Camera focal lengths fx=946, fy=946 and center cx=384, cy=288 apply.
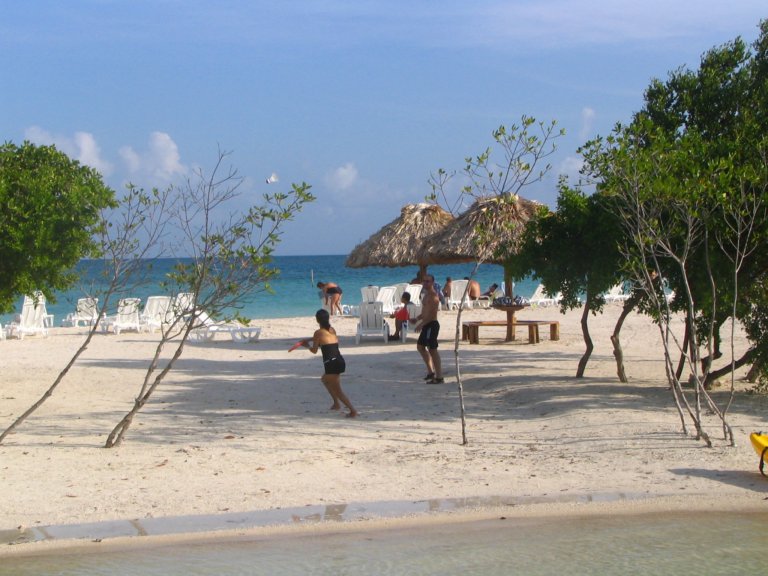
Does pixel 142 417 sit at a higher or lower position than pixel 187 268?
lower

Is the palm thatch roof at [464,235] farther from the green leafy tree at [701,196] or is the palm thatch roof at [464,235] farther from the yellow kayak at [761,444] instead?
the yellow kayak at [761,444]

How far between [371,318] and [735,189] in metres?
11.1

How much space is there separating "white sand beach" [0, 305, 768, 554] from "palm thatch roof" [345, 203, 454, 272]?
7.33 metres

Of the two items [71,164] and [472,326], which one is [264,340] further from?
[71,164]

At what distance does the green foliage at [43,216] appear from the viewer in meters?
10.5

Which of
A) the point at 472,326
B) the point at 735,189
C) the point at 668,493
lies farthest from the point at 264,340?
the point at 668,493

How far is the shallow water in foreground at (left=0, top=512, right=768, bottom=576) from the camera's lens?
611cm

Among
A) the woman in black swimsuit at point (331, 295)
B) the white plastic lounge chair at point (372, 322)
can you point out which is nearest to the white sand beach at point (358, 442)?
the white plastic lounge chair at point (372, 322)

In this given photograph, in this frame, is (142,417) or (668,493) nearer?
(668,493)

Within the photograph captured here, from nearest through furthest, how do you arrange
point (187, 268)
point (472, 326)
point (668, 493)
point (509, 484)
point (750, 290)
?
point (668, 493)
point (509, 484)
point (187, 268)
point (750, 290)
point (472, 326)

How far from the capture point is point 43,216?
10.6 meters

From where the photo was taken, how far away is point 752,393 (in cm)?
1133

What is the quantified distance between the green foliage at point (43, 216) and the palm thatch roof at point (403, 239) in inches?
478

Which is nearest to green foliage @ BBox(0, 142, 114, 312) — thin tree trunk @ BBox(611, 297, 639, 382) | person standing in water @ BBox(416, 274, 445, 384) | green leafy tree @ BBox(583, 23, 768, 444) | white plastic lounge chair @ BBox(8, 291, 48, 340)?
person standing in water @ BBox(416, 274, 445, 384)
